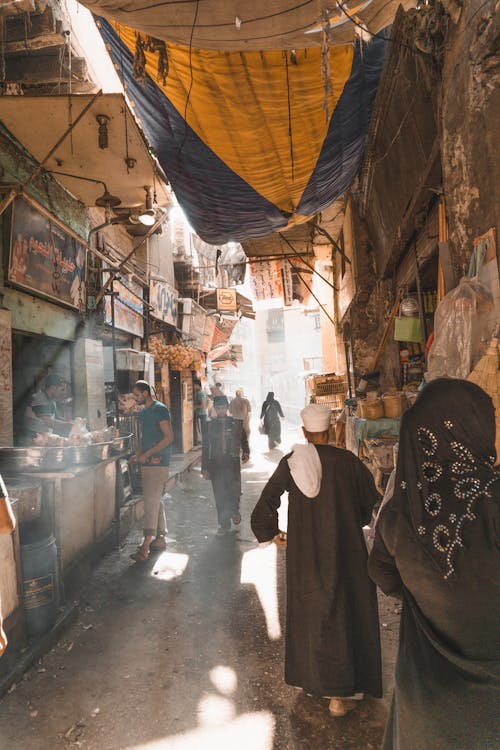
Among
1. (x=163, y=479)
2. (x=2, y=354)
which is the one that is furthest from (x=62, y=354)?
(x=163, y=479)

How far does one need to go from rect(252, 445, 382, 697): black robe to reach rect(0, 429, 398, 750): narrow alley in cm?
28

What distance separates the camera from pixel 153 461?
5762mm

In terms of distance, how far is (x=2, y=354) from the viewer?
5.72m

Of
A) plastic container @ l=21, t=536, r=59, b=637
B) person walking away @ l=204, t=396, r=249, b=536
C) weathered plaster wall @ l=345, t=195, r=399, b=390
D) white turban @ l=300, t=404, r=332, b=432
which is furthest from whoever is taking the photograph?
weathered plaster wall @ l=345, t=195, r=399, b=390

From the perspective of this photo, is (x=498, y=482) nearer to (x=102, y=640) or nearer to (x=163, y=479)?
(x=102, y=640)

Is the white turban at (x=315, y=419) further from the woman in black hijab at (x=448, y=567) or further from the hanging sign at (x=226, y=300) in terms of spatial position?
the hanging sign at (x=226, y=300)

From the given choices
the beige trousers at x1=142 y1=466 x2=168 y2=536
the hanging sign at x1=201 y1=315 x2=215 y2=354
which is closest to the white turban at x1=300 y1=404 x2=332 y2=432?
the beige trousers at x1=142 y1=466 x2=168 y2=536

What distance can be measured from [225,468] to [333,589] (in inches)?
159

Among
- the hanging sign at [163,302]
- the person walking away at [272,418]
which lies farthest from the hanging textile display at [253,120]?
the person walking away at [272,418]

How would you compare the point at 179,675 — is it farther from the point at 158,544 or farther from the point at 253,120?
the point at 253,120

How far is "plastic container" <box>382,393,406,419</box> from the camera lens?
5.00 meters

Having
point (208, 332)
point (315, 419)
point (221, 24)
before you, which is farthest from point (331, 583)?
point (208, 332)

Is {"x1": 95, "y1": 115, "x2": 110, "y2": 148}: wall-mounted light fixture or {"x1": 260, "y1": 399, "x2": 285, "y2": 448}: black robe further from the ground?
{"x1": 95, "y1": 115, "x2": 110, "y2": 148}: wall-mounted light fixture

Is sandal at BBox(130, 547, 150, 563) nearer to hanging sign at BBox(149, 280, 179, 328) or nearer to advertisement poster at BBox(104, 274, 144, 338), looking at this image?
advertisement poster at BBox(104, 274, 144, 338)
